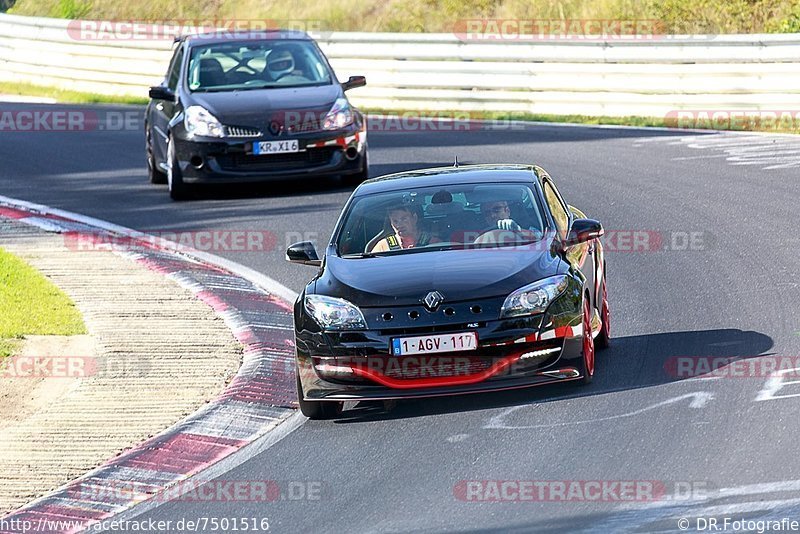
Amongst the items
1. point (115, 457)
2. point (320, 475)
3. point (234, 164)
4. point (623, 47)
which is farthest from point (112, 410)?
point (623, 47)

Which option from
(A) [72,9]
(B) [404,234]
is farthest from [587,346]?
(A) [72,9]

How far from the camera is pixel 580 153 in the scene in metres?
20.3

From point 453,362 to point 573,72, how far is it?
15965mm

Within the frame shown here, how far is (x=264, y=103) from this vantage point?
17.1 m

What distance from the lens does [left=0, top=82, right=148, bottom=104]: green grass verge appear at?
99.8ft

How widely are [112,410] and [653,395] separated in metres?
3.23

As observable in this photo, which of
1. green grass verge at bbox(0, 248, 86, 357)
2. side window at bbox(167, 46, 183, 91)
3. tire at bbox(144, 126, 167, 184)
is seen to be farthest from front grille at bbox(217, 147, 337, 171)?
green grass verge at bbox(0, 248, 86, 357)

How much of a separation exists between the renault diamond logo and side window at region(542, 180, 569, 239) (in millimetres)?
1361

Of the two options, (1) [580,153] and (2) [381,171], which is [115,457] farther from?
(1) [580,153]

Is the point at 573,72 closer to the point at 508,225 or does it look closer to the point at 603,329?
the point at 603,329

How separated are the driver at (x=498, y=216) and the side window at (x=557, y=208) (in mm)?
310

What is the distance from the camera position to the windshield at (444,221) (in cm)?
979

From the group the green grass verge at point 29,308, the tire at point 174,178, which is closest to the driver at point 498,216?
the green grass verge at point 29,308

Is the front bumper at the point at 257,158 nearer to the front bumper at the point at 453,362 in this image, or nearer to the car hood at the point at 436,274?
the car hood at the point at 436,274
